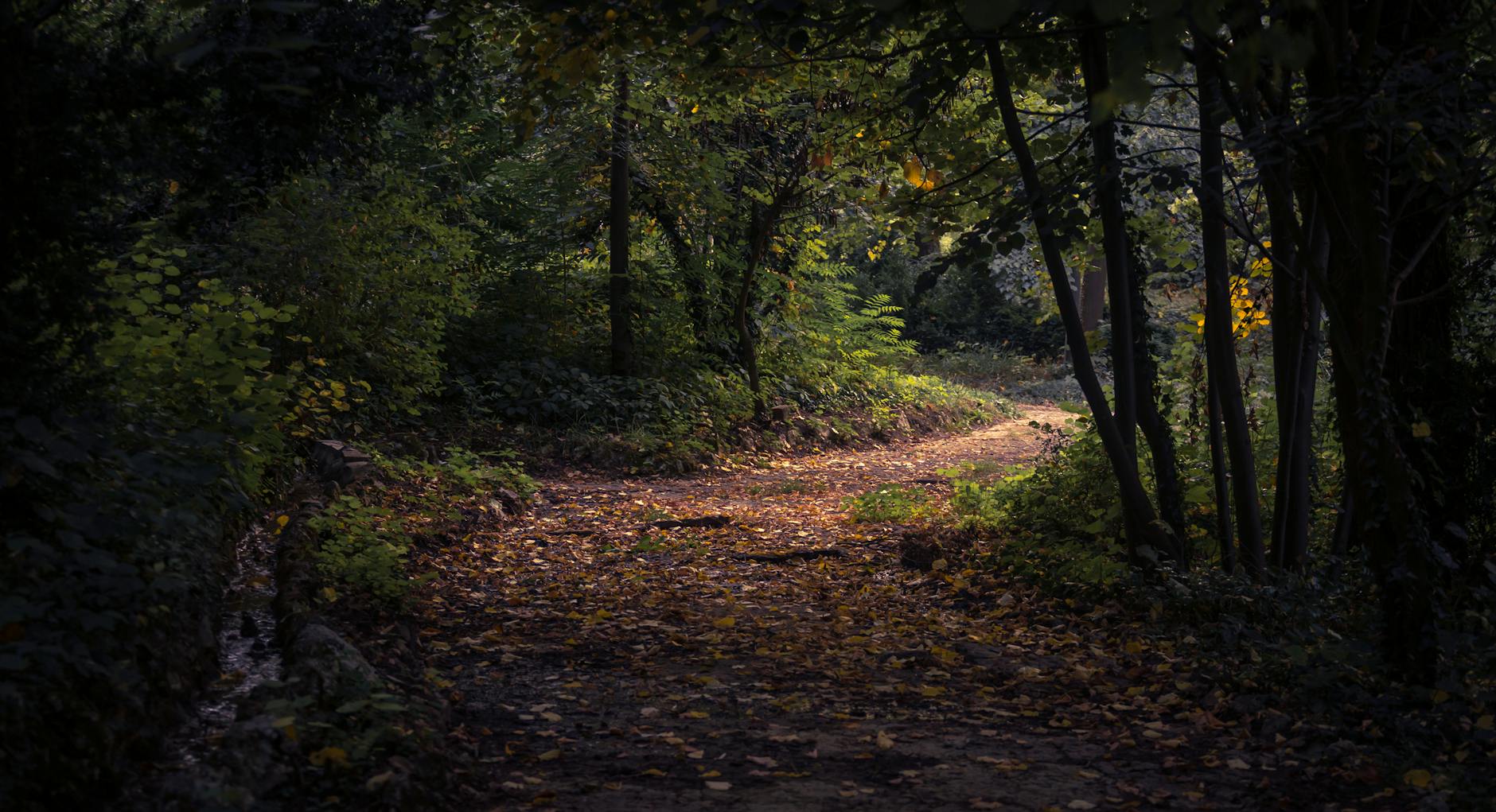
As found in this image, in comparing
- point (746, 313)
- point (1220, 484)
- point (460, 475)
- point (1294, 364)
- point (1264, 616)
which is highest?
point (746, 313)

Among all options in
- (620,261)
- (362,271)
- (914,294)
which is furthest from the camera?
(620,261)

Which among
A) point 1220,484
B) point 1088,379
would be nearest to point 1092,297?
point 1220,484

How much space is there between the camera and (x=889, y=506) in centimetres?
993

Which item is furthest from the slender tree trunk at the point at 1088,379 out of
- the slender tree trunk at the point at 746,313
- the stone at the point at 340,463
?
the slender tree trunk at the point at 746,313

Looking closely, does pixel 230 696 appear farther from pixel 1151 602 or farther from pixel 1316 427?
pixel 1316 427

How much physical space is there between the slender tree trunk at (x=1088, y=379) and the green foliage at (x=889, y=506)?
11.0 ft

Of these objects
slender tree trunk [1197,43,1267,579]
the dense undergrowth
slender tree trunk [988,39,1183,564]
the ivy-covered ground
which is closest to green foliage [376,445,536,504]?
the ivy-covered ground

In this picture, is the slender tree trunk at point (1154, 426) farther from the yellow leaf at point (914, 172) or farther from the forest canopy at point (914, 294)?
the yellow leaf at point (914, 172)

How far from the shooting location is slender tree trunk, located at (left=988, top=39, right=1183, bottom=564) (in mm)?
6020

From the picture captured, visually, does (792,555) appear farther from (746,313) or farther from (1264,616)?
(746,313)

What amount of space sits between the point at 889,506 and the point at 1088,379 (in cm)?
404

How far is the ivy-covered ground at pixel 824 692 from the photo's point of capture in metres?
3.84

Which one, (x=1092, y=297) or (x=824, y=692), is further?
(x=1092, y=297)

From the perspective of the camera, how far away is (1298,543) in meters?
6.15
